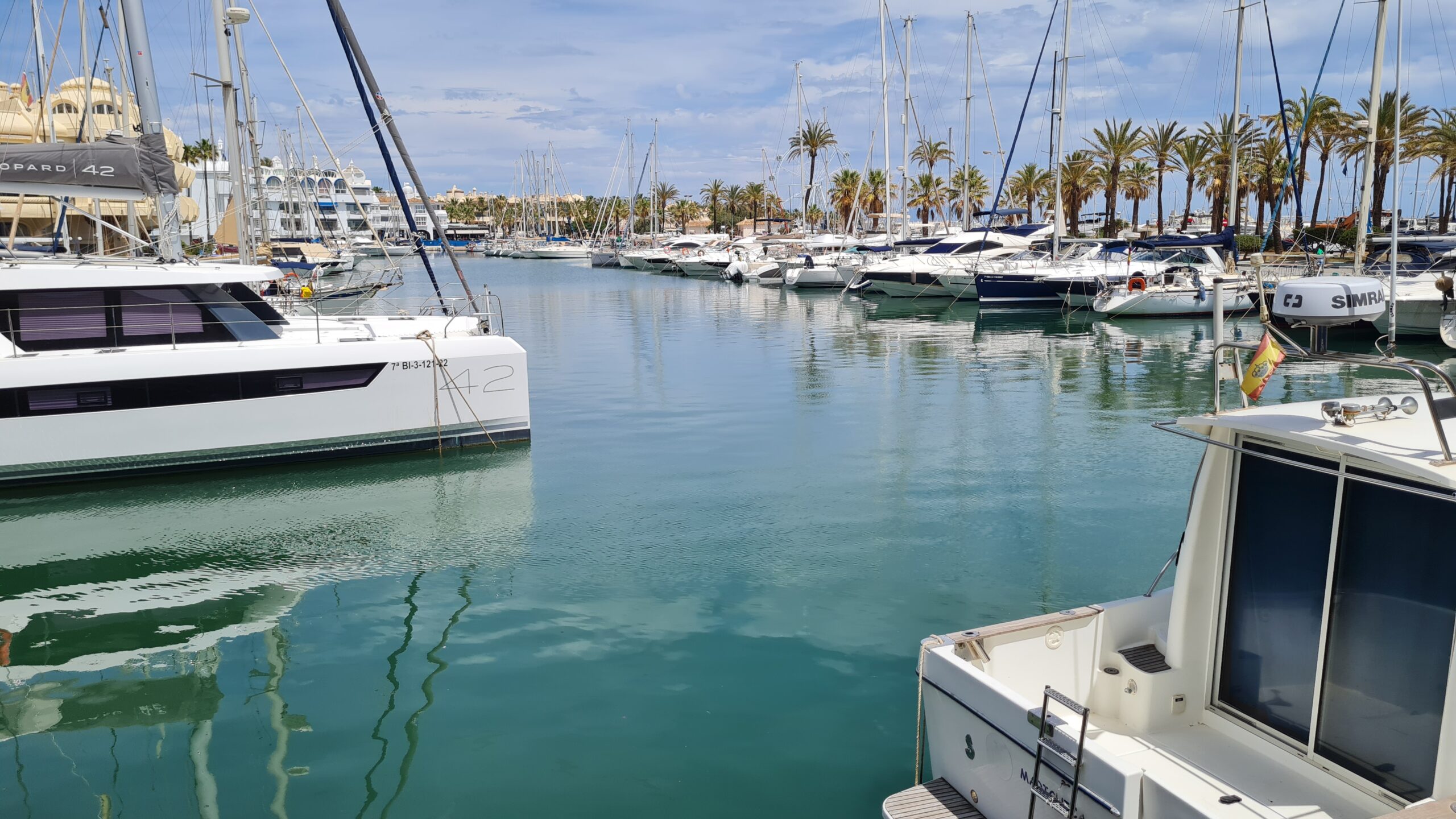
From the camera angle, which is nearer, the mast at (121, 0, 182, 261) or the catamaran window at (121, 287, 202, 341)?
the catamaran window at (121, 287, 202, 341)

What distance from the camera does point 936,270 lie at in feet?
160

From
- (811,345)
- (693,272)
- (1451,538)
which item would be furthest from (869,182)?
(1451,538)

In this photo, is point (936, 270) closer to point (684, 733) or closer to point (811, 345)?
point (811, 345)

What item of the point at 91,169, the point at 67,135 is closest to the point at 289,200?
the point at 67,135

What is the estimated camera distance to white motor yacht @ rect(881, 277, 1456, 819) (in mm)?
4676

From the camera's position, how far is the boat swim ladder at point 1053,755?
4.73 meters

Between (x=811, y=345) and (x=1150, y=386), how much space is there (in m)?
11.7

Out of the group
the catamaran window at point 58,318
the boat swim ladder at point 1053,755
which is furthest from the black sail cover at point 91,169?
the boat swim ladder at point 1053,755

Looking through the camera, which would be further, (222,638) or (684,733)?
(222,638)

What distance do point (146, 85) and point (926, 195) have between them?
254ft

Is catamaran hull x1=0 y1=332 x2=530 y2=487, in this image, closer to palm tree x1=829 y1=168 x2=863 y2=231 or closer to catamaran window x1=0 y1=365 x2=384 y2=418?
catamaran window x1=0 y1=365 x2=384 y2=418

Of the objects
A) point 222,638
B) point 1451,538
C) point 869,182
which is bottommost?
point 222,638

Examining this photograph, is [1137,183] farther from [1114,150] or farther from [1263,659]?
[1263,659]

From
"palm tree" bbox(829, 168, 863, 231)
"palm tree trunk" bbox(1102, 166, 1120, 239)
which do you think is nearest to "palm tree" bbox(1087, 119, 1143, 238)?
"palm tree trunk" bbox(1102, 166, 1120, 239)
